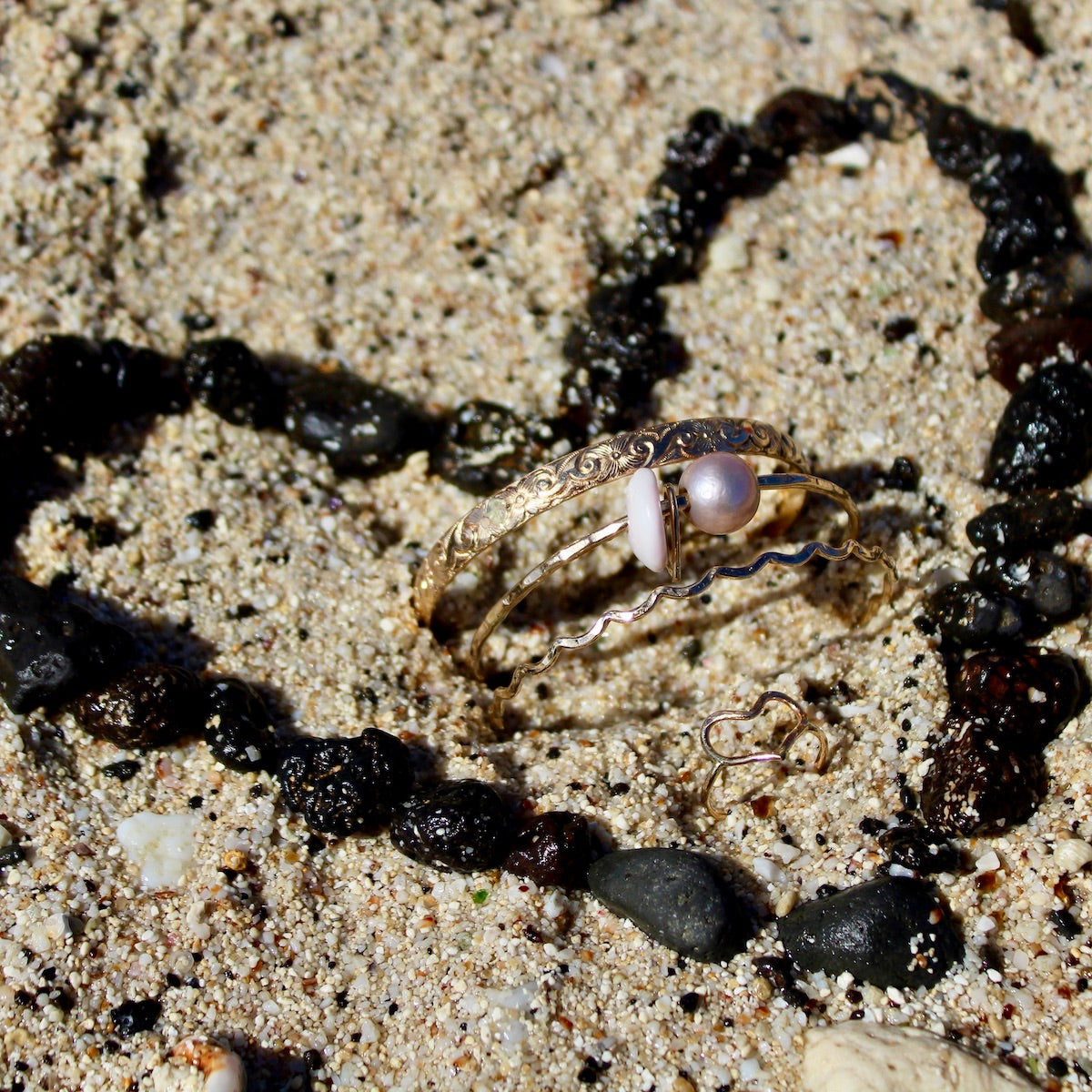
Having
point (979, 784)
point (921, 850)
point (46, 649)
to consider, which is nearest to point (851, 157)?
point (979, 784)

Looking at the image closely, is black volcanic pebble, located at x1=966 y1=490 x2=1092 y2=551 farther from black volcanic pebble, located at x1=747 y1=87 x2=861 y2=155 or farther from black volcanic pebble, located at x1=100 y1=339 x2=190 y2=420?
black volcanic pebble, located at x1=100 y1=339 x2=190 y2=420

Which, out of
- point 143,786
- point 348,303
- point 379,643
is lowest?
point 143,786

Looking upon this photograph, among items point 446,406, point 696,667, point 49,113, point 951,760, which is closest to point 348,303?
point 446,406

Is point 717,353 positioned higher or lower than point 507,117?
lower

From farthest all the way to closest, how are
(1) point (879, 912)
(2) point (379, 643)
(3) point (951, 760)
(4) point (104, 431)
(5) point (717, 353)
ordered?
(5) point (717, 353), (4) point (104, 431), (2) point (379, 643), (3) point (951, 760), (1) point (879, 912)

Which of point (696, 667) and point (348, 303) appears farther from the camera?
point (348, 303)

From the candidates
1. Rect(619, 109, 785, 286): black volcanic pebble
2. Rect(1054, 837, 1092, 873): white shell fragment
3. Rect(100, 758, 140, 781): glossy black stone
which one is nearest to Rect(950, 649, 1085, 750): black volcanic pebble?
Rect(1054, 837, 1092, 873): white shell fragment

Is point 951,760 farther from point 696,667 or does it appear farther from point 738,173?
point 738,173

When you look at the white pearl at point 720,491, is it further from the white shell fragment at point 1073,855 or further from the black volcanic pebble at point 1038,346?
the black volcanic pebble at point 1038,346
